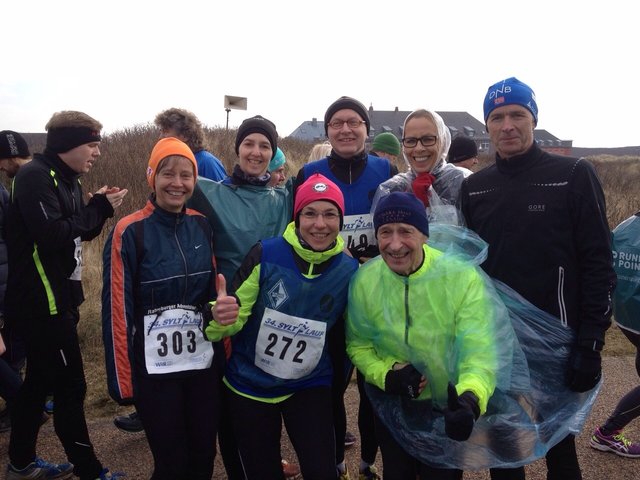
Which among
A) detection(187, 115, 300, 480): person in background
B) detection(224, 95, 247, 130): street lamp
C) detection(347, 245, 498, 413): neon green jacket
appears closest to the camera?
detection(347, 245, 498, 413): neon green jacket

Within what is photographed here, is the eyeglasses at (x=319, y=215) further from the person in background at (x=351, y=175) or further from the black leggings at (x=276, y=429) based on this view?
the black leggings at (x=276, y=429)

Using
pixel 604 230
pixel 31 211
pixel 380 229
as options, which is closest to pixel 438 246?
pixel 380 229

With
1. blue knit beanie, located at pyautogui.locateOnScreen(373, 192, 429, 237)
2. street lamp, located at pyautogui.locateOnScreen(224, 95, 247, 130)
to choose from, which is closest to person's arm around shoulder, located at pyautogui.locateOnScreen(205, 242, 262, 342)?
blue knit beanie, located at pyautogui.locateOnScreen(373, 192, 429, 237)

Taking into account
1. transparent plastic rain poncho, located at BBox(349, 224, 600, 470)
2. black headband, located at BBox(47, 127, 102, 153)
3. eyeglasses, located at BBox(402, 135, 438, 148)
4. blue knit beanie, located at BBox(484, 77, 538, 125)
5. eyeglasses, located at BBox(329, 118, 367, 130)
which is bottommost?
transparent plastic rain poncho, located at BBox(349, 224, 600, 470)

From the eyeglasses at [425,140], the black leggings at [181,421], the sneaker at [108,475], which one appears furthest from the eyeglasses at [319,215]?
the sneaker at [108,475]

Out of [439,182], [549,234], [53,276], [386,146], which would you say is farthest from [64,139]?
[386,146]

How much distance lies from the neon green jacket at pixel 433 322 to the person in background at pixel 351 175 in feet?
2.24

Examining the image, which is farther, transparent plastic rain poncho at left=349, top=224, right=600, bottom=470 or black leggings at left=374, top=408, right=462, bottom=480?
black leggings at left=374, top=408, right=462, bottom=480

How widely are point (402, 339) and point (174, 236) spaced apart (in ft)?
4.28

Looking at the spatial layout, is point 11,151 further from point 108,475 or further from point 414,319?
point 414,319

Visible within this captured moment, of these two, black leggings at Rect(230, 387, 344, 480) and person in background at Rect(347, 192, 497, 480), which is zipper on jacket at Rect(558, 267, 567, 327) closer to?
person in background at Rect(347, 192, 497, 480)

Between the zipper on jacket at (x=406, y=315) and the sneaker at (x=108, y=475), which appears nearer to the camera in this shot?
the zipper on jacket at (x=406, y=315)

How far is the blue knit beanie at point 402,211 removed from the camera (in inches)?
90.6

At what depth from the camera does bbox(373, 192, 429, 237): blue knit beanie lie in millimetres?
2301
